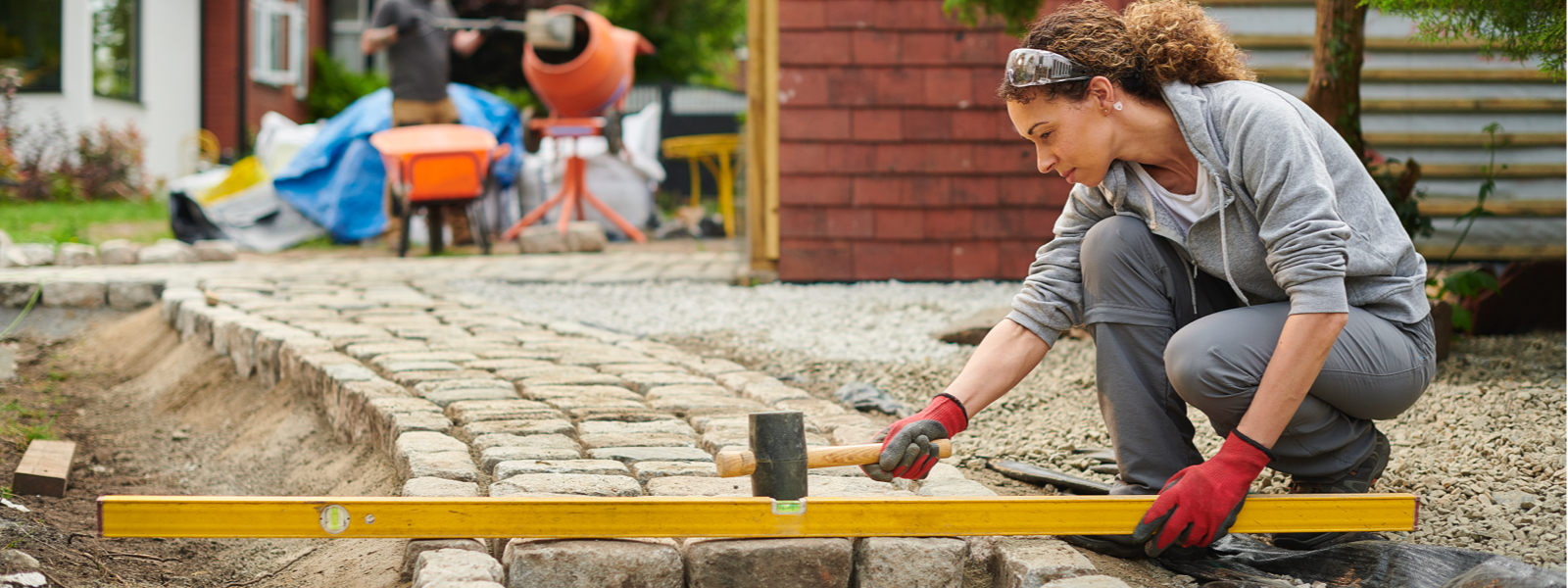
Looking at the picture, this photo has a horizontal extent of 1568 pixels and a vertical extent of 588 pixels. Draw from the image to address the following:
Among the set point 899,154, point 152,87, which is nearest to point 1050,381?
point 899,154

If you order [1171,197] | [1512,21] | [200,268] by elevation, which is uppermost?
[1512,21]

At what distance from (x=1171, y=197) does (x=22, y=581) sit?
1983mm

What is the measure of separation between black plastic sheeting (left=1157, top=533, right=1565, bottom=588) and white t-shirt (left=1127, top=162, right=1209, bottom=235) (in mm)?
589

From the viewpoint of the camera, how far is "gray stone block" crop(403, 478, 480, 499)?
2068 mm

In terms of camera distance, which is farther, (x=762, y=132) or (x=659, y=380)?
(x=762, y=132)

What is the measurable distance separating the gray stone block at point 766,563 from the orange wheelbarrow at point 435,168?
5.77 meters

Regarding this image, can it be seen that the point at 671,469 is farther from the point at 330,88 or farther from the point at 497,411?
the point at 330,88

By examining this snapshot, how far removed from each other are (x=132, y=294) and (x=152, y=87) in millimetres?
8766

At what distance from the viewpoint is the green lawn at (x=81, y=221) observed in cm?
755

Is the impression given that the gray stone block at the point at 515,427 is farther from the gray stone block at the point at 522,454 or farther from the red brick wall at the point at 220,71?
the red brick wall at the point at 220,71

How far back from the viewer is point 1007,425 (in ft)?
10.1

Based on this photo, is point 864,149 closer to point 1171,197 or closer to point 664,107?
point 1171,197

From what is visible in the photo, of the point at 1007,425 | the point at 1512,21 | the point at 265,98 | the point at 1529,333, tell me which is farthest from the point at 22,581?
the point at 265,98

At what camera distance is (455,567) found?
1759 mm
